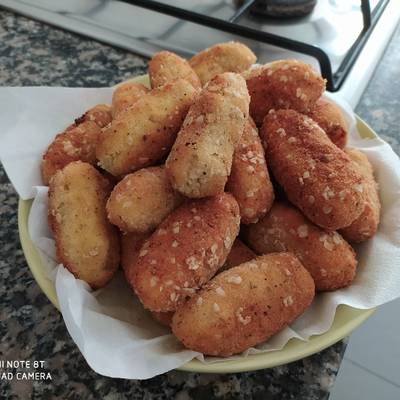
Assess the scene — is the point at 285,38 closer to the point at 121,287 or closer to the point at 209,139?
the point at 209,139

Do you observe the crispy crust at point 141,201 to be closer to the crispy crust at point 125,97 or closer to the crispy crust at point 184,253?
the crispy crust at point 184,253

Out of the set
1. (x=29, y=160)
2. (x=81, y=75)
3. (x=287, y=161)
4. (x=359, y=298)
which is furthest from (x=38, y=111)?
(x=359, y=298)

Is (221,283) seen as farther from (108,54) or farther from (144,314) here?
(108,54)

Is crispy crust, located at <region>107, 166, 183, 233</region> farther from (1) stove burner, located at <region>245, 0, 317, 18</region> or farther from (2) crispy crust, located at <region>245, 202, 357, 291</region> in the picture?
(1) stove burner, located at <region>245, 0, 317, 18</region>

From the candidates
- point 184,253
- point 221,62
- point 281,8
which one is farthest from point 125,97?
point 281,8

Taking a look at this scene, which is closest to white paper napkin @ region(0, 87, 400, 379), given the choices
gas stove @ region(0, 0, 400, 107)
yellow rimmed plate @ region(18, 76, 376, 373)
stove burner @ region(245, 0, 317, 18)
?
yellow rimmed plate @ region(18, 76, 376, 373)

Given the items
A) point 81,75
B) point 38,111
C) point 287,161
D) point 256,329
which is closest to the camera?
point 256,329
